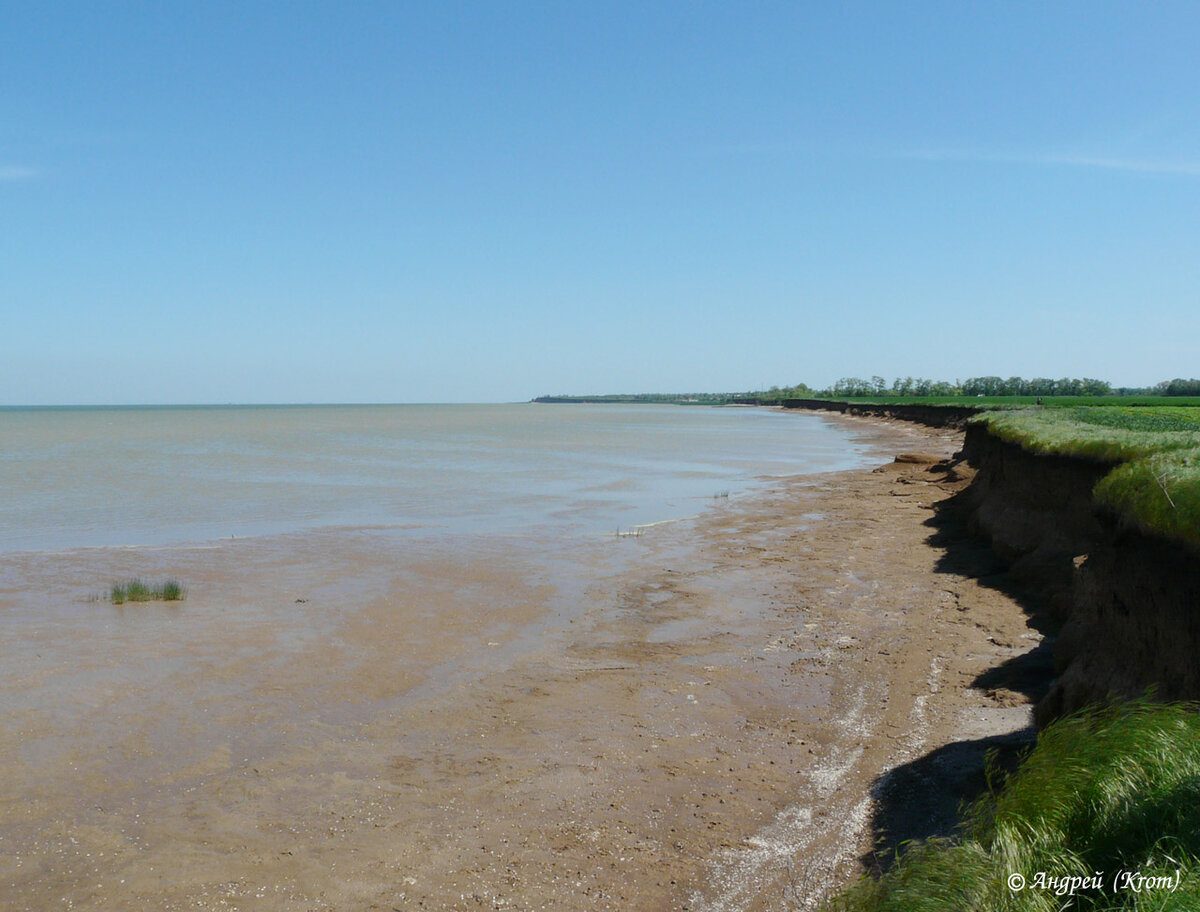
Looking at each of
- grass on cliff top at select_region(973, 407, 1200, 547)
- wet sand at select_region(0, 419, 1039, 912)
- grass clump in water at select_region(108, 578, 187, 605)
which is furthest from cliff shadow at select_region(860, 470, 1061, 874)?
grass clump in water at select_region(108, 578, 187, 605)

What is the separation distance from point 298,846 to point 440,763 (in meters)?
1.74

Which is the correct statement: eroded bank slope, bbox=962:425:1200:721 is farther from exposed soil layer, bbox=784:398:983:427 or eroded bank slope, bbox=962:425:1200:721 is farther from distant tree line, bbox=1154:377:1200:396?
distant tree line, bbox=1154:377:1200:396

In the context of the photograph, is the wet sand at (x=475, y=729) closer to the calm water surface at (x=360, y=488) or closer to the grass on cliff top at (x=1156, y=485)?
the grass on cliff top at (x=1156, y=485)

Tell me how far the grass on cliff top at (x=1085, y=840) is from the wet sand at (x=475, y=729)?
1.57 meters

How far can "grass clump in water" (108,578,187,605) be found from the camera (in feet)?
47.1

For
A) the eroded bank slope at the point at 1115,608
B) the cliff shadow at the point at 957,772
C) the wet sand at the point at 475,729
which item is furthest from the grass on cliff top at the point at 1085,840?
the wet sand at the point at 475,729

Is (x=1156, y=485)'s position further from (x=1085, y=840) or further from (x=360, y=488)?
(x=360, y=488)

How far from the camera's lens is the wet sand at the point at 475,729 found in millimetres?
6273

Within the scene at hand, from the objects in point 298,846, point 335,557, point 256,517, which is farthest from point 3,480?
point 298,846

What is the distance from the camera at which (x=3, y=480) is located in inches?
1433

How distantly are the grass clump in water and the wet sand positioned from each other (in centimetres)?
36

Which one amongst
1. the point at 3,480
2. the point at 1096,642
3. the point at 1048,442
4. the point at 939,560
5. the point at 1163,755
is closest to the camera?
the point at 1163,755

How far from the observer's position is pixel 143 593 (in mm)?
14500

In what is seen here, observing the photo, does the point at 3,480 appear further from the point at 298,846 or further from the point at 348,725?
the point at 298,846
